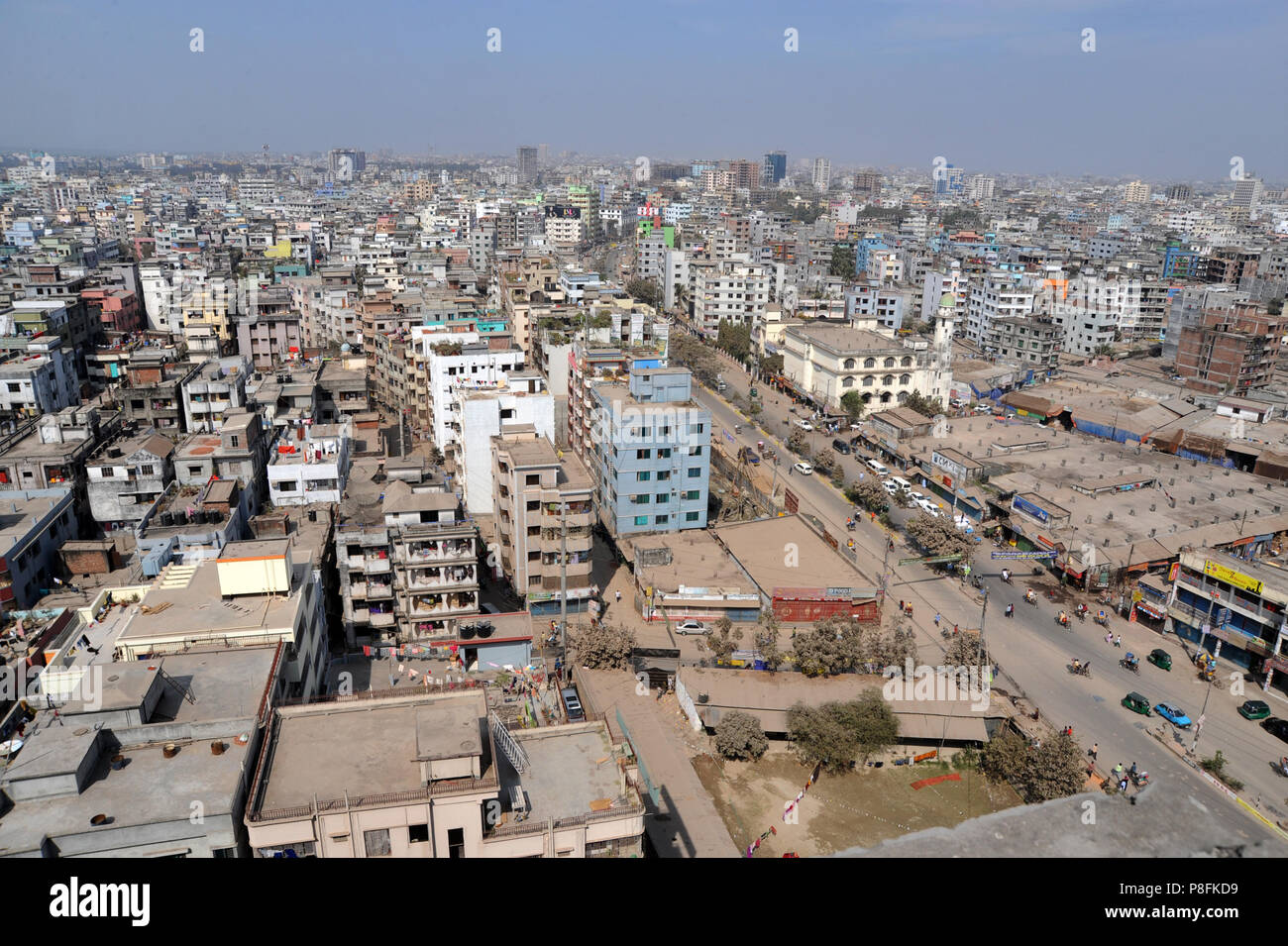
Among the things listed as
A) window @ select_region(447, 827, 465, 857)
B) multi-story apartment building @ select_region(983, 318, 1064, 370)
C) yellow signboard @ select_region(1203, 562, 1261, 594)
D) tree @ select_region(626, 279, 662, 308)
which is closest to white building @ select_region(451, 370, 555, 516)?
window @ select_region(447, 827, 465, 857)

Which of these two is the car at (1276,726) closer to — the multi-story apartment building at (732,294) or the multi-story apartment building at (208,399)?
the multi-story apartment building at (208,399)

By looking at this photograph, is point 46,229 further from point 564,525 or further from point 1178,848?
point 1178,848

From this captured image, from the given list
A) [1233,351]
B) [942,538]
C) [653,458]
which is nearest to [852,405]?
[942,538]

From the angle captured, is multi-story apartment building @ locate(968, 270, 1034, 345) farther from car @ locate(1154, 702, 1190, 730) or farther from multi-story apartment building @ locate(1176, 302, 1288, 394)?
car @ locate(1154, 702, 1190, 730)

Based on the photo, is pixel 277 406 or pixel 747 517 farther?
pixel 277 406

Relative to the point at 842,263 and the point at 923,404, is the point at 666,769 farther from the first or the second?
the point at 842,263
